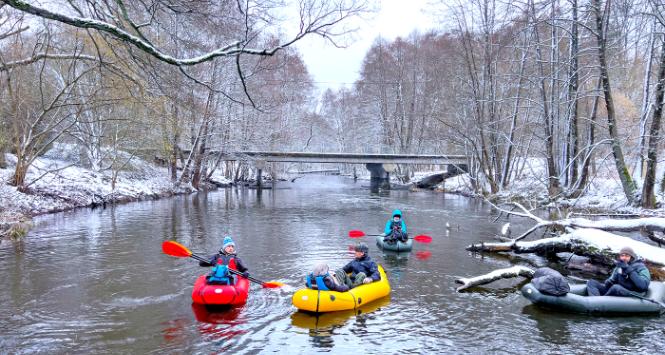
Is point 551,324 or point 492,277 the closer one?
point 551,324

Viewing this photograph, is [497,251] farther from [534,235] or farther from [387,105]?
[387,105]

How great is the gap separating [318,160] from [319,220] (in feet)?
58.3

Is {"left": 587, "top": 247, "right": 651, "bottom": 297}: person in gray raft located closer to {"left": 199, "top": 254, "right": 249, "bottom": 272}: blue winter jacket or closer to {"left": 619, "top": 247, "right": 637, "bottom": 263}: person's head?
{"left": 619, "top": 247, "right": 637, "bottom": 263}: person's head

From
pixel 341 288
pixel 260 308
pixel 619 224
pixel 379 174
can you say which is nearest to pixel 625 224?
pixel 619 224

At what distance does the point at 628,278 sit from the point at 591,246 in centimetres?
284

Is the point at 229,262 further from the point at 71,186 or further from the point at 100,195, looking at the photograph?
the point at 100,195

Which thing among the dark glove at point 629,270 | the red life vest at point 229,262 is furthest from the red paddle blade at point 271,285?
the dark glove at point 629,270

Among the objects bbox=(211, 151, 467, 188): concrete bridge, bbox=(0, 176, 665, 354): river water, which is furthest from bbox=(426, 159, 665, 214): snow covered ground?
bbox=(211, 151, 467, 188): concrete bridge

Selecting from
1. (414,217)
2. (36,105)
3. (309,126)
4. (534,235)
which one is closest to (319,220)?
(414,217)

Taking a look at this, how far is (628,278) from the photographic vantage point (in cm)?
855

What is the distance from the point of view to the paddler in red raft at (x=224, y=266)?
27.9 feet

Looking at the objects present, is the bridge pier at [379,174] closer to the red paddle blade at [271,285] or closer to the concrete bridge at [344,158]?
the concrete bridge at [344,158]

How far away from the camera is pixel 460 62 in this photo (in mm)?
31000

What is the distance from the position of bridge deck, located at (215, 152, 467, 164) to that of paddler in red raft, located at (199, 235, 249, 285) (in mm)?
24333
